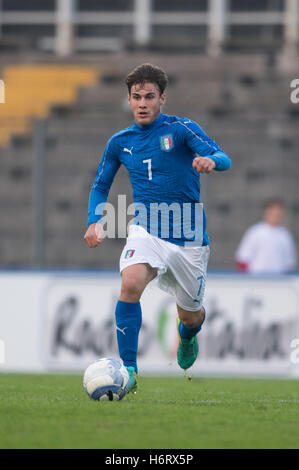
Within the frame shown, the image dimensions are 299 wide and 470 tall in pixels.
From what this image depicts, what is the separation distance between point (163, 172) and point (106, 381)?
4.94ft

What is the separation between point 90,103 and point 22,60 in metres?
2.41

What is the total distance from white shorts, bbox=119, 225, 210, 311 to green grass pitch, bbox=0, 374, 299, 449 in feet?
2.30

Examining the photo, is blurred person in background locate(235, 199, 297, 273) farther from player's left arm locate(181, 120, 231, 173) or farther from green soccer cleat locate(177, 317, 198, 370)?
player's left arm locate(181, 120, 231, 173)

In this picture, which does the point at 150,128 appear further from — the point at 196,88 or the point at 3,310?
the point at 196,88

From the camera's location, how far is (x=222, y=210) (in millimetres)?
13531

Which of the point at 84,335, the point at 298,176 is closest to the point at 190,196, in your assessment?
the point at 84,335

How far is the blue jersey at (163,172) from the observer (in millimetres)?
7098

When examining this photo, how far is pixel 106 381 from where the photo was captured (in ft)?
21.1

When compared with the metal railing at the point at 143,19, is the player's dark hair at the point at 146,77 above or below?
below

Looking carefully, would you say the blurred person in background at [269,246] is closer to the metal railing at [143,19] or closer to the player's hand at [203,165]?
the player's hand at [203,165]

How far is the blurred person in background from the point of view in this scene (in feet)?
43.9
